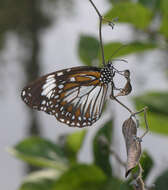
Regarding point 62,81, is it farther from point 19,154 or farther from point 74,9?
point 74,9

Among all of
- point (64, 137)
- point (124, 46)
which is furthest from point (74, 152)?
point (124, 46)

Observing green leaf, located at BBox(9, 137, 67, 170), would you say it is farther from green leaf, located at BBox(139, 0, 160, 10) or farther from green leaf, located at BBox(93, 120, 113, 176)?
green leaf, located at BBox(139, 0, 160, 10)

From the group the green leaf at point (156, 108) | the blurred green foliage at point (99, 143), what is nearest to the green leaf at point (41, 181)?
the blurred green foliage at point (99, 143)

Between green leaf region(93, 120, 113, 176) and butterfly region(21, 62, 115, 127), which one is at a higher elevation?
butterfly region(21, 62, 115, 127)

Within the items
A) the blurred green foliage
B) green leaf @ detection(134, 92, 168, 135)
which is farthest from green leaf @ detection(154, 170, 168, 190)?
green leaf @ detection(134, 92, 168, 135)

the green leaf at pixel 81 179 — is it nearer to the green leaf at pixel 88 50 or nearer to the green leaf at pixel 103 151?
the green leaf at pixel 103 151

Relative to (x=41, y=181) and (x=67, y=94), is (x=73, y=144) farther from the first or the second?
(x=67, y=94)

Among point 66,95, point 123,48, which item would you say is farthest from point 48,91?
point 123,48
